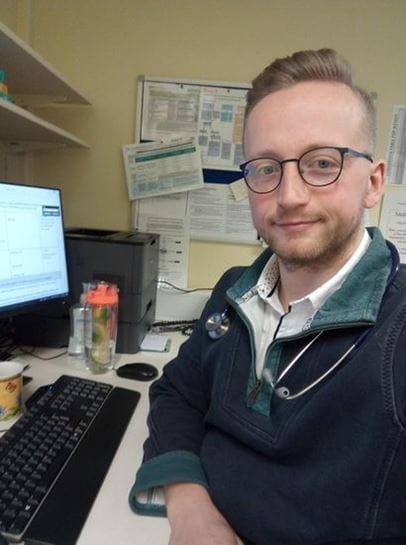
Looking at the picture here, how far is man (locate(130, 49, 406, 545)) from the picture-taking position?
0.51m

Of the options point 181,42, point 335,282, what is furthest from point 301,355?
point 181,42

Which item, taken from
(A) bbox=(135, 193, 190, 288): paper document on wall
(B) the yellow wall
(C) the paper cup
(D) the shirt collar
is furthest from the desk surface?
(B) the yellow wall

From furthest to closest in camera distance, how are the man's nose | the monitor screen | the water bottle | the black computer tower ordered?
1. the black computer tower
2. the water bottle
3. the monitor screen
4. the man's nose

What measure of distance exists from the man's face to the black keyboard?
509mm

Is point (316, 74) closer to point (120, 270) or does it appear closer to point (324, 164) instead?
point (324, 164)

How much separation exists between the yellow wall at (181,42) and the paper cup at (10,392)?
1.06m

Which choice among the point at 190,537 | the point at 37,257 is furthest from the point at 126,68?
the point at 190,537

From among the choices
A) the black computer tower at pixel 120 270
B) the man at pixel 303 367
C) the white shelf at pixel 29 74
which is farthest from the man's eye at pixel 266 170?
the white shelf at pixel 29 74

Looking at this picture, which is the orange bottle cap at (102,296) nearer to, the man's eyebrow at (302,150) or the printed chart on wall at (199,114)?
the man's eyebrow at (302,150)

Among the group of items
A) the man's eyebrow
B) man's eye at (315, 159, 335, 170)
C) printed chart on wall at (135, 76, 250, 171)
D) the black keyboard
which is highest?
printed chart on wall at (135, 76, 250, 171)

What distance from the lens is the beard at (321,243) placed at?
0.63 meters

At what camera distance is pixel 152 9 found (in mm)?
1495

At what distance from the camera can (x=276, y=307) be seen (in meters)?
0.75

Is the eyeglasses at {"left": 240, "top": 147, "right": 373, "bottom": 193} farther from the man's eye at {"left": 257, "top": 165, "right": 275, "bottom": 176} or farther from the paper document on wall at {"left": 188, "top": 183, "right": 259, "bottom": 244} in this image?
the paper document on wall at {"left": 188, "top": 183, "right": 259, "bottom": 244}
